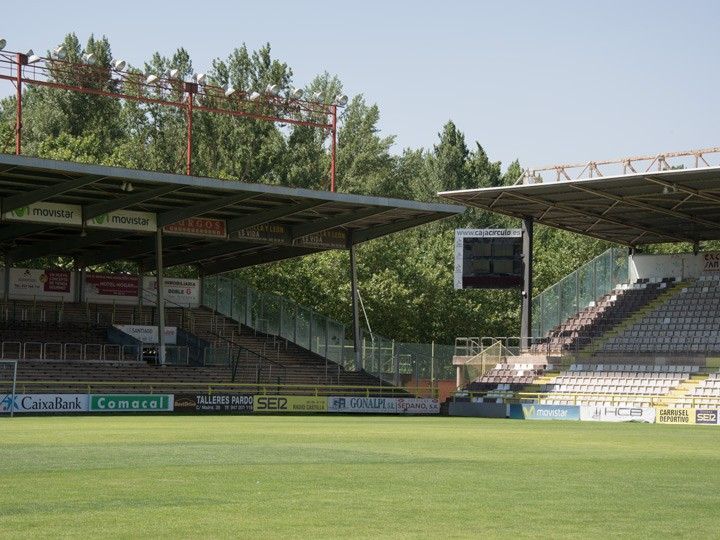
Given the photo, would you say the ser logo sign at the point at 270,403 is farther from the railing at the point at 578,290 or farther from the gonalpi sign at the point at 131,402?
the railing at the point at 578,290

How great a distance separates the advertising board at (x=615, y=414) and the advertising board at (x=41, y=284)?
1028 inches

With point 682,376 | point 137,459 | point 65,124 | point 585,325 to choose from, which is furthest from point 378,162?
point 137,459

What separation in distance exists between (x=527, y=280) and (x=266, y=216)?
40.6 ft

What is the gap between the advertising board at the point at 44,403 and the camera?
136ft

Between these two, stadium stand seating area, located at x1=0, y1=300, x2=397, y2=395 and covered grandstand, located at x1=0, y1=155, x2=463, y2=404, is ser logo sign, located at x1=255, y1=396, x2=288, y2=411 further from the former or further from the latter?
stadium stand seating area, located at x1=0, y1=300, x2=397, y2=395

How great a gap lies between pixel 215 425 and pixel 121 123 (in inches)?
2371

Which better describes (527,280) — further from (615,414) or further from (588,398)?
(615,414)

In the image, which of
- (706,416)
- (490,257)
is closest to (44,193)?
(490,257)

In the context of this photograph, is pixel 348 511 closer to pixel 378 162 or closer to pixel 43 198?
pixel 43 198

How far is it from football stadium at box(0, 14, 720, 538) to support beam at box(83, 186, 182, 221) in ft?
0.36

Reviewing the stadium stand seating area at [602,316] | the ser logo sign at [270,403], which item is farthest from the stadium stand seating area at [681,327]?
the ser logo sign at [270,403]

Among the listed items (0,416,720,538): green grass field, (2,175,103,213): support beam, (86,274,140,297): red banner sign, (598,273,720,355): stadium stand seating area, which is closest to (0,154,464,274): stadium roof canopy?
(2,175,103,213): support beam

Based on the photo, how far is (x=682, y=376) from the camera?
52469mm

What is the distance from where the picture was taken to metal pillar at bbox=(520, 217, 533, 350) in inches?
2239
